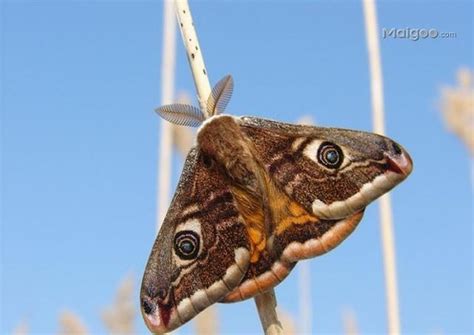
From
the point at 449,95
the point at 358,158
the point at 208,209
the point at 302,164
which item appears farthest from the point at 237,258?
the point at 449,95

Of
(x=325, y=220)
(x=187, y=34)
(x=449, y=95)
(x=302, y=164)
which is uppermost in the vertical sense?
(x=449, y=95)

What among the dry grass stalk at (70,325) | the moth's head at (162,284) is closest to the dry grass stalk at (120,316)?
the dry grass stalk at (70,325)

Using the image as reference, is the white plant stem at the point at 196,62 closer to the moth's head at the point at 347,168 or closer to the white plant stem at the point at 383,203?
the moth's head at the point at 347,168

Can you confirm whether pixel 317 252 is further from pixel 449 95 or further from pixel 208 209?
pixel 449 95

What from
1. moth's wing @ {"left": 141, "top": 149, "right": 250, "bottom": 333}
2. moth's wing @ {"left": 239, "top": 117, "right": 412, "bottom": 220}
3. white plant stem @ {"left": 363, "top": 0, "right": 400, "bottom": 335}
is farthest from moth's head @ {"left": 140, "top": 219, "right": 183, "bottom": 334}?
white plant stem @ {"left": 363, "top": 0, "right": 400, "bottom": 335}

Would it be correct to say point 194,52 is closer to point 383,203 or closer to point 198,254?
point 198,254

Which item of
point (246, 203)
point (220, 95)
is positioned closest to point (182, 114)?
point (220, 95)
